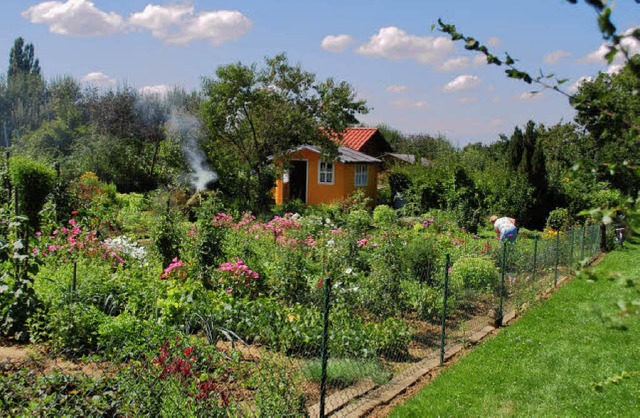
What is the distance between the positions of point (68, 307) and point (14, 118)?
7022 cm

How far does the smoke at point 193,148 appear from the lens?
73.4ft

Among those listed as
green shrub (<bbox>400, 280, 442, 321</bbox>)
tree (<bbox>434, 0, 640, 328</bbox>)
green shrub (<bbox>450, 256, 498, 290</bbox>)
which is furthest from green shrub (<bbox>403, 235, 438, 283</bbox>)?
tree (<bbox>434, 0, 640, 328</bbox>)

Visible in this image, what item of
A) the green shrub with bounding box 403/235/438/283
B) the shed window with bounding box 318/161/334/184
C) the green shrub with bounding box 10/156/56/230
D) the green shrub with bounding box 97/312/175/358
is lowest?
the green shrub with bounding box 97/312/175/358

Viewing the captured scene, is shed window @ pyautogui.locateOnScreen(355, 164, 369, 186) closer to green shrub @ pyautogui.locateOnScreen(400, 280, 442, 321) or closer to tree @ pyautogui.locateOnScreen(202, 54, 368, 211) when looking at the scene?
tree @ pyautogui.locateOnScreen(202, 54, 368, 211)

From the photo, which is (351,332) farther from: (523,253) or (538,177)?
(538,177)

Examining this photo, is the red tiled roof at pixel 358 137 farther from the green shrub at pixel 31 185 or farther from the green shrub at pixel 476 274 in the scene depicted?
the green shrub at pixel 476 274

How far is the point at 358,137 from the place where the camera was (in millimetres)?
31250

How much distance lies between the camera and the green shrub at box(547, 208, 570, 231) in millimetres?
18406

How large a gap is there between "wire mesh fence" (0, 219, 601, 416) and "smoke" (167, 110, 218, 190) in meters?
14.4

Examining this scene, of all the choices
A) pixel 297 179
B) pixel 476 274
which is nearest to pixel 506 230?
pixel 476 274

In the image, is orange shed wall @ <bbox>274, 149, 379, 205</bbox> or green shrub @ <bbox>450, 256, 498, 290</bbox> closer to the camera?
green shrub @ <bbox>450, 256, 498, 290</bbox>

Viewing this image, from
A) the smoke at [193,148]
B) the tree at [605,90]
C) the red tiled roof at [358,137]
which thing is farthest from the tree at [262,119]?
the tree at [605,90]

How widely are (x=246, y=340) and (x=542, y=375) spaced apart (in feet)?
10.9

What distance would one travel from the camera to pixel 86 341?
543cm
